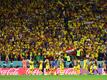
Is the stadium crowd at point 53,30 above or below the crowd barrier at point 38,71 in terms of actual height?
above

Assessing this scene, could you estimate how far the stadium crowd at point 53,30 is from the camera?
111 feet

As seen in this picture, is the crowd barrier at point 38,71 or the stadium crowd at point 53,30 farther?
the stadium crowd at point 53,30

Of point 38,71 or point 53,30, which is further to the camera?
point 53,30

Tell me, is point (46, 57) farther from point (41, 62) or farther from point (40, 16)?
point (40, 16)

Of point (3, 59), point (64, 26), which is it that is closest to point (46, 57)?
point (3, 59)

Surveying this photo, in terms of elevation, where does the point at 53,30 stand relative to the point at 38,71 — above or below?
above

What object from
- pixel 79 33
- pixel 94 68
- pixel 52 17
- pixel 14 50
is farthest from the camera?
pixel 52 17

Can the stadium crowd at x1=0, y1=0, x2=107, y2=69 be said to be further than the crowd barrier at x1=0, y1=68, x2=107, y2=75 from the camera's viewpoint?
Yes

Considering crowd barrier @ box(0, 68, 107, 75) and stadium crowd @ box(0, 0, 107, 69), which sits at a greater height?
stadium crowd @ box(0, 0, 107, 69)

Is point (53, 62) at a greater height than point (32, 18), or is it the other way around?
point (32, 18)

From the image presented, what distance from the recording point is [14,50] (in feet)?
113

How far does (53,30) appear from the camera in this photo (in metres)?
37.7

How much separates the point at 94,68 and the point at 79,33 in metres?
5.65

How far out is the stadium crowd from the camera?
111ft
